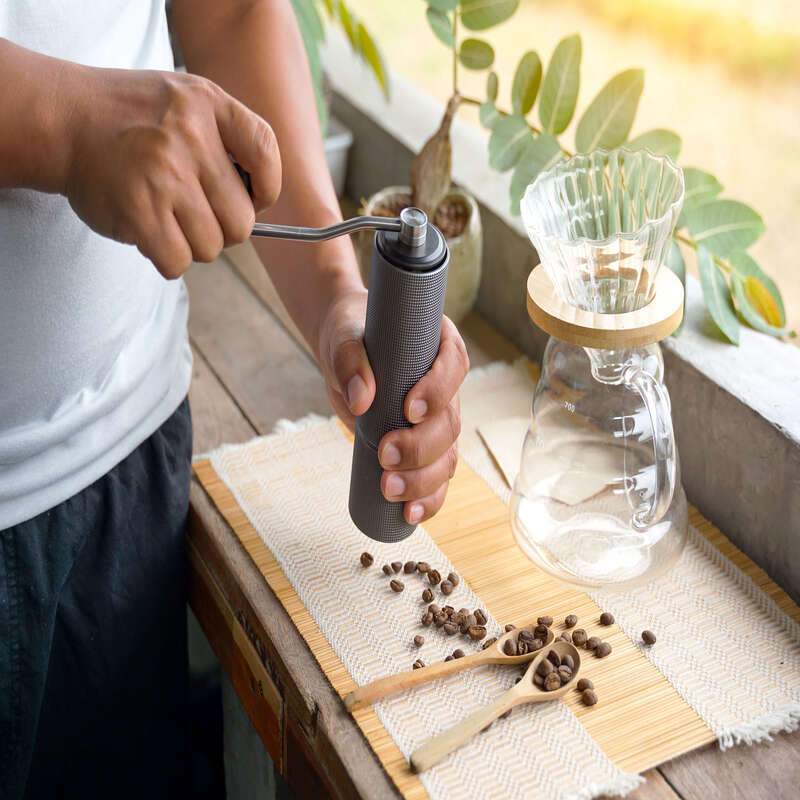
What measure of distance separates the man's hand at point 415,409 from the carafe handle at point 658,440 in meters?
0.17

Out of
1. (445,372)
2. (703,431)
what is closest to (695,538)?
(703,431)

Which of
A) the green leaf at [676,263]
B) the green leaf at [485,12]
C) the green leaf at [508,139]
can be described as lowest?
the green leaf at [676,263]

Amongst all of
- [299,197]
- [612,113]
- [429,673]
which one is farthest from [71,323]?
[612,113]

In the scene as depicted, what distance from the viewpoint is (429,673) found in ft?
2.47

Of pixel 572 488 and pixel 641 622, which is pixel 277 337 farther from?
pixel 641 622

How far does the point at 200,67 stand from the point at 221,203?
1.50 feet

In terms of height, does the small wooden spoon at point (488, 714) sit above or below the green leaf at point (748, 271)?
below

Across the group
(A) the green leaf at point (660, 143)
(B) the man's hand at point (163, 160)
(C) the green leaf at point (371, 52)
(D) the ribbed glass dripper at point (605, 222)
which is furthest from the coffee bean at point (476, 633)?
(C) the green leaf at point (371, 52)

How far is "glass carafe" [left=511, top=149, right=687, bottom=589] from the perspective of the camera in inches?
32.5

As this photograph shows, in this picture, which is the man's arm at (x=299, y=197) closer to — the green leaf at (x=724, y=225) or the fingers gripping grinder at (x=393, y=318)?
the fingers gripping grinder at (x=393, y=318)

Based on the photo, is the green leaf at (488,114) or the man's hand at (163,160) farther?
the green leaf at (488,114)

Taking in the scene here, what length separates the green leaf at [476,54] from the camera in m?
1.15

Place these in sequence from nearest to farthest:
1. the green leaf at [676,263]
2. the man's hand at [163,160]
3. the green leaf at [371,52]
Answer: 1. the man's hand at [163,160]
2. the green leaf at [676,263]
3. the green leaf at [371,52]

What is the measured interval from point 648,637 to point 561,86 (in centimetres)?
61
